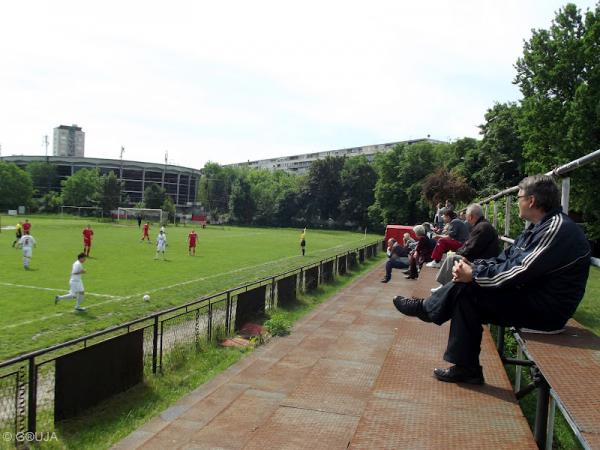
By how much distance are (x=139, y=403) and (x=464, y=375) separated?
4621 mm

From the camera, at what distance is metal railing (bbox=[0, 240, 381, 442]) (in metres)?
5.50

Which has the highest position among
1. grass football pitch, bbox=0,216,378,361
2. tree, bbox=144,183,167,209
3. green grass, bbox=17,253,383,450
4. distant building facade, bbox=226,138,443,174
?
distant building facade, bbox=226,138,443,174

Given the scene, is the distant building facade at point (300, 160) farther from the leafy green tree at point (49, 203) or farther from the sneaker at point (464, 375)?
the sneaker at point (464, 375)

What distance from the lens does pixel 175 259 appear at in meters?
26.4

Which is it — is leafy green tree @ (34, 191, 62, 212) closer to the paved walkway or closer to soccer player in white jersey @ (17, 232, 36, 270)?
soccer player in white jersey @ (17, 232, 36, 270)

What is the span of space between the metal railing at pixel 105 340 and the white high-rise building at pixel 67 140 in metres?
172

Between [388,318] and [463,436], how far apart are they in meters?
8.82

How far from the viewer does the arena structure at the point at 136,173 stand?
112 meters

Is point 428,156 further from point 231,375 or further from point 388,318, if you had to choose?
point 231,375

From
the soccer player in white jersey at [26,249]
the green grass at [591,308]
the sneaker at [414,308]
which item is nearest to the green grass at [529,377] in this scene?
the green grass at [591,308]

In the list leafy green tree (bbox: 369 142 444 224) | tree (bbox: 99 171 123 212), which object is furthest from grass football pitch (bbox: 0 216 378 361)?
tree (bbox: 99 171 123 212)

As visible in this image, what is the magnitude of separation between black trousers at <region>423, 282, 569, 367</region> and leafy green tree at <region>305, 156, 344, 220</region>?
288 ft

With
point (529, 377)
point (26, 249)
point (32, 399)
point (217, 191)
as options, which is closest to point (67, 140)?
point (217, 191)

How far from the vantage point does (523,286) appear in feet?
11.3
